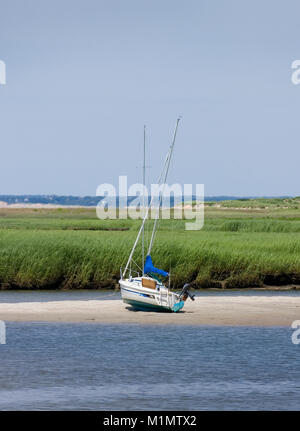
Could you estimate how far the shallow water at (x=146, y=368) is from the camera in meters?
23.1

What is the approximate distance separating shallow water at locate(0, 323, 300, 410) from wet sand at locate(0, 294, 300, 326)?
3.75ft

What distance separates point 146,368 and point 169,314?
8.45 metres

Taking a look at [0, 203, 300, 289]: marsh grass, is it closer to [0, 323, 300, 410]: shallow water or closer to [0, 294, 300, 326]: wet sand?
[0, 294, 300, 326]: wet sand

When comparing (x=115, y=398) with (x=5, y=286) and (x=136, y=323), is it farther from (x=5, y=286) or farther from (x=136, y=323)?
(x=5, y=286)

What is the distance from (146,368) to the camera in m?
26.9

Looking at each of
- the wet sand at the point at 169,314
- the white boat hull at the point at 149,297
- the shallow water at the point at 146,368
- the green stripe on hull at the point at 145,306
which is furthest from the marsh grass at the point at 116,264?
the shallow water at the point at 146,368

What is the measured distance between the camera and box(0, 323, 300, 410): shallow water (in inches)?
910

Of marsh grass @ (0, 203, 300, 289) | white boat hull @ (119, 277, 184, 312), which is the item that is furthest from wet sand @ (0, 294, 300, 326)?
marsh grass @ (0, 203, 300, 289)

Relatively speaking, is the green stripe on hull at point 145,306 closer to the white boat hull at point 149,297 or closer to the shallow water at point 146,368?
the white boat hull at point 149,297

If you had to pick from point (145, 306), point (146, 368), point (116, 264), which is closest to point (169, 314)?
point (145, 306)
